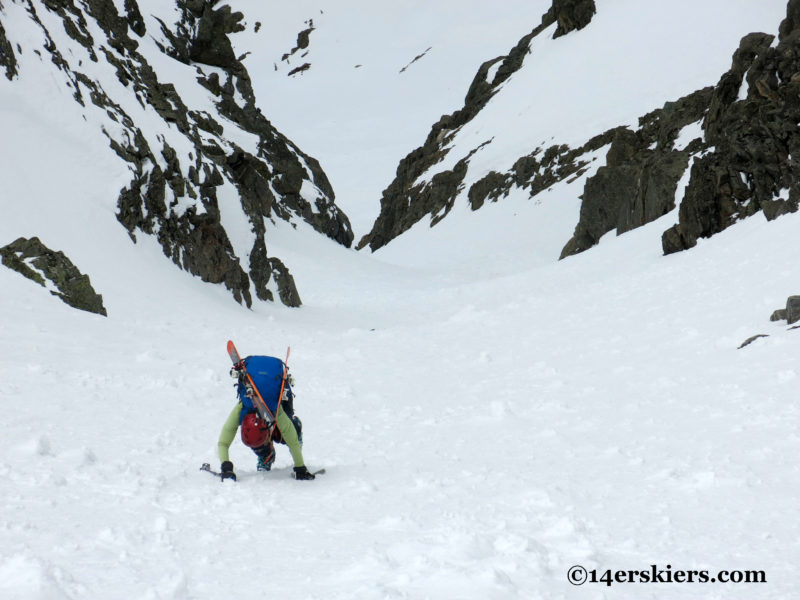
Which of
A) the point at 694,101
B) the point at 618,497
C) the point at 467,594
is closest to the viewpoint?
the point at 467,594

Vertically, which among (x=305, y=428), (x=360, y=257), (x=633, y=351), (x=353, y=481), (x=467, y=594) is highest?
(x=360, y=257)

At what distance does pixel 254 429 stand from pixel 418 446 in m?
2.30

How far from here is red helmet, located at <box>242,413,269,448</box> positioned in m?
6.74

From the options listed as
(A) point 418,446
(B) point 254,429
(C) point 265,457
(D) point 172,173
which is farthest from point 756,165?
(B) point 254,429

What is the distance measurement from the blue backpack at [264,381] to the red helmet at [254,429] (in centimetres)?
8

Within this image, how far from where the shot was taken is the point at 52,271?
15156 millimetres

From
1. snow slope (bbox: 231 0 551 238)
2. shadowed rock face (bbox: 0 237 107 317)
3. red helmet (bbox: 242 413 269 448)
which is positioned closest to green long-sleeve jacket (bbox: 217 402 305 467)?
red helmet (bbox: 242 413 269 448)

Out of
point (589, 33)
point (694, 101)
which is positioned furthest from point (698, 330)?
point (589, 33)

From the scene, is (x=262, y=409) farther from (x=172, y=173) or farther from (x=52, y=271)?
(x=172, y=173)

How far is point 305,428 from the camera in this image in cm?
956

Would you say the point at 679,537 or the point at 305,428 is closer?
the point at 679,537

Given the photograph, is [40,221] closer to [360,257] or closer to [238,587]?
[238,587]

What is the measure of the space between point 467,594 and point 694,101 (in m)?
42.9

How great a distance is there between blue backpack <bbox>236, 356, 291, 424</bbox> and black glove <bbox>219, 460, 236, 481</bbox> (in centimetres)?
45
